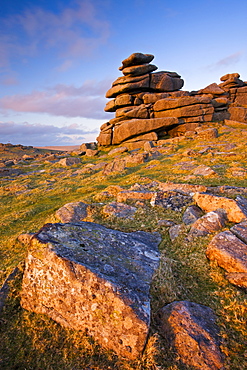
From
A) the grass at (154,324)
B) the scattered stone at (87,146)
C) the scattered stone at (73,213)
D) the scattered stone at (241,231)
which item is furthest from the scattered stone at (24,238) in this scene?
the scattered stone at (87,146)

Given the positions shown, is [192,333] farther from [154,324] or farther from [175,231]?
[175,231]

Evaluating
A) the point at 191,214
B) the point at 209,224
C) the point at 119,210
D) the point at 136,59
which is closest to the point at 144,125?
the point at 136,59

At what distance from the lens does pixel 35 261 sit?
5480 millimetres

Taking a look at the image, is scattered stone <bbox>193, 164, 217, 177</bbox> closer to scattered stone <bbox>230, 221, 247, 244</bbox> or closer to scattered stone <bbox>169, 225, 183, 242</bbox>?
scattered stone <bbox>169, 225, 183, 242</bbox>

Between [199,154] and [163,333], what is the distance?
2725 centimetres

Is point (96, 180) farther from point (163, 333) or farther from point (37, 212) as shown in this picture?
point (163, 333)

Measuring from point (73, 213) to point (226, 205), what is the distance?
293 inches

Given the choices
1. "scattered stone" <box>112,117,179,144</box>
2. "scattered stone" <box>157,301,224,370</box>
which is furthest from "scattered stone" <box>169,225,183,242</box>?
"scattered stone" <box>112,117,179,144</box>

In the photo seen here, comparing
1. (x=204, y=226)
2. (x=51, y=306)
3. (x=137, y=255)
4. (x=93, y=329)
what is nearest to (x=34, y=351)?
(x=51, y=306)

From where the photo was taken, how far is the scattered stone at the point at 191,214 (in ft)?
29.8

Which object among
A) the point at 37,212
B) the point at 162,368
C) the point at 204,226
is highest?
the point at 204,226

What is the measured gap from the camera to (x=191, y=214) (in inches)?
371

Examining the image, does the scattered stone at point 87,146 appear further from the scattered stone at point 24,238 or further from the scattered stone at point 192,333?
the scattered stone at point 192,333

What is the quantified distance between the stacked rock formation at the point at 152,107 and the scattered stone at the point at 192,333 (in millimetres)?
42639
